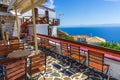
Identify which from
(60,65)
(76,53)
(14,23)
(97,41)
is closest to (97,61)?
(76,53)

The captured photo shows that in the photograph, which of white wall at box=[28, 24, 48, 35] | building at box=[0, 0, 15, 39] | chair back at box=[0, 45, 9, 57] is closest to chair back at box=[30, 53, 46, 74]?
chair back at box=[0, 45, 9, 57]

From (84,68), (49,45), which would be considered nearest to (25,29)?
(49,45)

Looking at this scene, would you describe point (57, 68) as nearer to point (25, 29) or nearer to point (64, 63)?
point (64, 63)

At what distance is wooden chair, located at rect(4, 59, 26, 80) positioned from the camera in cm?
338

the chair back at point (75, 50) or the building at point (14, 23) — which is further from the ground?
the building at point (14, 23)

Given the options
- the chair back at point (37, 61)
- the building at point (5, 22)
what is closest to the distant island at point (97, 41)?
the chair back at point (37, 61)

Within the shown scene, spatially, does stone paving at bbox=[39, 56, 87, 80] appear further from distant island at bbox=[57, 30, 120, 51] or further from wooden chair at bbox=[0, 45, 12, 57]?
distant island at bbox=[57, 30, 120, 51]

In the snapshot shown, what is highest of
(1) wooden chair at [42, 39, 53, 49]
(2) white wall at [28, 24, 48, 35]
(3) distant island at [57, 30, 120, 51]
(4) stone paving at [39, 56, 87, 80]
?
(2) white wall at [28, 24, 48, 35]

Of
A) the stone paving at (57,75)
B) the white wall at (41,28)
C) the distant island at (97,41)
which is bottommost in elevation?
the stone paving at (57,75)

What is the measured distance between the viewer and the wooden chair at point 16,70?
338 cm

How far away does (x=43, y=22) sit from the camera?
55.0 feet

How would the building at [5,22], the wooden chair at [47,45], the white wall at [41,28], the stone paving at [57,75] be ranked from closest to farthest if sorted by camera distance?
the stone paving at [57,75] → the wooden chair at [47,45] → the building at [5,22] → the white wall at [41,28]

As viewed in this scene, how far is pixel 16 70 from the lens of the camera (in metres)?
3.58

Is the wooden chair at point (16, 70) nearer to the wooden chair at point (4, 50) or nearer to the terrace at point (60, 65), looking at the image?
the terrace at point (60, 65)
